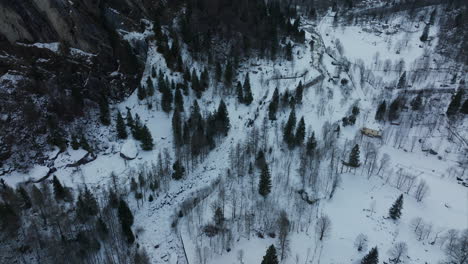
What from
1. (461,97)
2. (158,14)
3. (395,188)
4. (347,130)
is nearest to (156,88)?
(158,14)

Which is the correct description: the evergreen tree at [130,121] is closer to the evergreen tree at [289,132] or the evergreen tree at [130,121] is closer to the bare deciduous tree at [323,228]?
the evergreen tree at [289,132]

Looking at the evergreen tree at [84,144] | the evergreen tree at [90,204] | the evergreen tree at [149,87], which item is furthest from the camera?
the evergreen tree at [149,87]

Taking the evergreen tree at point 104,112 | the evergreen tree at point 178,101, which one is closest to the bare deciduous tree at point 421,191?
the evergreen tree at point 178,101

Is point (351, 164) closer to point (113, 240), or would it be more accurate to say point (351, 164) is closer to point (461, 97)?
point (461, 97)

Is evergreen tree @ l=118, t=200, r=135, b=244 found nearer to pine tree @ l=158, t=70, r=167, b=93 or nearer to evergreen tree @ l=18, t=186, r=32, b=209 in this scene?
evergreen tree @ l=18, t=186, r=32, b=209

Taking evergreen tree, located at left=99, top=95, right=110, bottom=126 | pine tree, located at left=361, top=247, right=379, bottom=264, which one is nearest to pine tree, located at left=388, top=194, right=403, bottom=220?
pine tree, located at left=361, top=247, right=379, bottom=264

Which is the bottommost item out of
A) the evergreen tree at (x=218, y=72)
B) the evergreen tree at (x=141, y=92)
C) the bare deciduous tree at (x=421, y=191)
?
the bare deciduous tree at (x=421, y=191)
